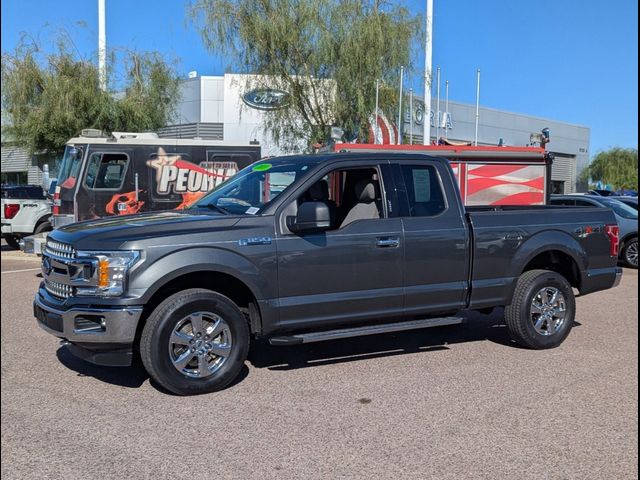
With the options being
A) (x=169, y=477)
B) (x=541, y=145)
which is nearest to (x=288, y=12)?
(x=541, y=145)

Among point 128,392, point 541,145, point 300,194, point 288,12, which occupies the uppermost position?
point 288,12

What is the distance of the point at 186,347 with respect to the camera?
502cm

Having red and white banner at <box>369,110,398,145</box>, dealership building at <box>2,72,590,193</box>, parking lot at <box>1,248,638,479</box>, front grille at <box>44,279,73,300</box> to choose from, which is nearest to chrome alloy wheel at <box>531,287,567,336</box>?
parking lot at <box>1,248,638,479</box>

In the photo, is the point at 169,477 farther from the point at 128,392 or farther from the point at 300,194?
the point at 300,194

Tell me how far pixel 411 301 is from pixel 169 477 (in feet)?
9.59

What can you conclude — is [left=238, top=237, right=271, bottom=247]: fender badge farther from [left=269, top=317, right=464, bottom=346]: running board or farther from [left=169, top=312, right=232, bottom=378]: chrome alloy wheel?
[left=269, top=317, right=464, bottom=346]: running board

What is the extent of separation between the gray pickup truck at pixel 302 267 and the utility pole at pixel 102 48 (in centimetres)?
1287

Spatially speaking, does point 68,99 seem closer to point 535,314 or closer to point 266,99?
point 266,99

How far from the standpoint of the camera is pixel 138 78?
59.3ft

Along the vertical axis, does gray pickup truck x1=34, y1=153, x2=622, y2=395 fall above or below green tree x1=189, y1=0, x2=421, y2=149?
below

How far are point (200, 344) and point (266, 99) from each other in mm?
12929

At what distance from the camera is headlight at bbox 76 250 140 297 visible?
475cm

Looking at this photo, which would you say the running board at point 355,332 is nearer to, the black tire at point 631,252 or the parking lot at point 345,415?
the parking lot at point 345,415

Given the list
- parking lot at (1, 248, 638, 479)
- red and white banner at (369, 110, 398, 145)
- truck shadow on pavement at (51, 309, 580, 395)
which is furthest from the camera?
red and white banner at (369, 110, 398, 145)
